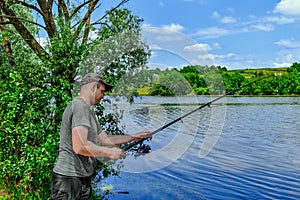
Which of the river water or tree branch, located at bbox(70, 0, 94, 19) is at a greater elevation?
tree branch, located at bbox(70, 0, 94, 19)

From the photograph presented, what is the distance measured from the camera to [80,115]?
335 cm

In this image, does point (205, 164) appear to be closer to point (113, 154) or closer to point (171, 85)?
point (171, 85)

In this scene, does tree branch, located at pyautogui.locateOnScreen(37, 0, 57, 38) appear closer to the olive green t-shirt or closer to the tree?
the tree

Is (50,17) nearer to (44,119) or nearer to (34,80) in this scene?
(34,80)

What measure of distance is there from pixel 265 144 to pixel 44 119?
48.8 feet

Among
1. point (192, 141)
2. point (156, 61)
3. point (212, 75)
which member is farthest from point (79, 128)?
point (192, 141)

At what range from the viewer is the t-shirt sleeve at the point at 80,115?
10.9 ft

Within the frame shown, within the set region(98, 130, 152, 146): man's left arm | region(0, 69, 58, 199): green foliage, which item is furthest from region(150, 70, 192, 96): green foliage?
region(98, 130, 152, 146): man's left arm

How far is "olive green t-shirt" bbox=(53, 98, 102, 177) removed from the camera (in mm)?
3418

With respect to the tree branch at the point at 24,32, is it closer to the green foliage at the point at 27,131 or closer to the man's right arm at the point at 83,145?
the green foliage at the point at 27,131

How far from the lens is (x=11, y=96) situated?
19.3 ft

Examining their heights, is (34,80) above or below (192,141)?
above

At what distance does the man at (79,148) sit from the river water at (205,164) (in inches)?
137

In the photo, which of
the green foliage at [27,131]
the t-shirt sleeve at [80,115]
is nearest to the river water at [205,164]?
the green foliage at [27,131]
